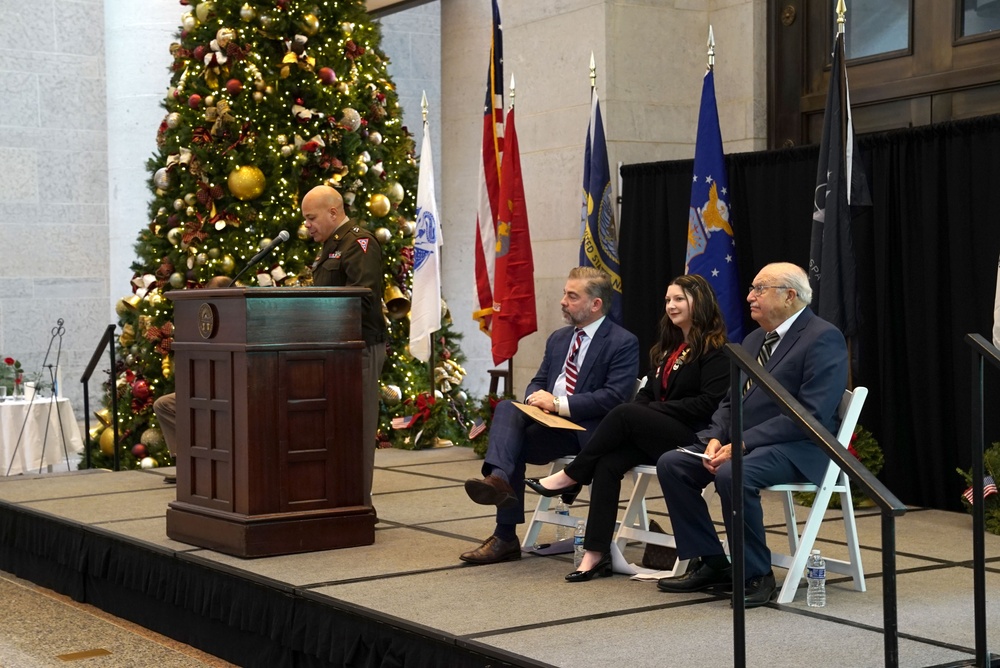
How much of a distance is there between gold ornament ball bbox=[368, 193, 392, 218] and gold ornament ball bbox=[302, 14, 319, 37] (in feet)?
4.13

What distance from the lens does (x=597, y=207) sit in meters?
8.11

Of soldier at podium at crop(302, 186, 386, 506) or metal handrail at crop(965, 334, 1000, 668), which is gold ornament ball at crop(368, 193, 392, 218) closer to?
soldier at podium at crop(302, 186, 386, 506)

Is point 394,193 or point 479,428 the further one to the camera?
point 394,193

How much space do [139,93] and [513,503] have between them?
7.99m

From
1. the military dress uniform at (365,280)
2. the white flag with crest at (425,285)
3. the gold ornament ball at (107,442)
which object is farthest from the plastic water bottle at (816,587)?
the gold ornament ball at (107,442)

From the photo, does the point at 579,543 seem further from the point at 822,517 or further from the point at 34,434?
the point at 34,434

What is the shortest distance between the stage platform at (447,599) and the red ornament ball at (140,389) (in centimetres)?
224

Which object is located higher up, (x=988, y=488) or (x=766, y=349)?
(x=766, y=349)

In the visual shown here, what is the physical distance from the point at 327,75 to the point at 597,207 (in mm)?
2491

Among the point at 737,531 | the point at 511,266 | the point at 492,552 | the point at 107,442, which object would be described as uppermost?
the point at 511,266

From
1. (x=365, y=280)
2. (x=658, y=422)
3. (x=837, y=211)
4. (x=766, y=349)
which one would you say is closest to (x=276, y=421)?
(x=365, y=280)

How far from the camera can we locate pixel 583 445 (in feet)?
17.4

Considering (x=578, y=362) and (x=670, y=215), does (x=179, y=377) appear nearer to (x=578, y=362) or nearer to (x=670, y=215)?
(x=578, y=362)

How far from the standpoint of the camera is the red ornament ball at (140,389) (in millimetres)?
9297
